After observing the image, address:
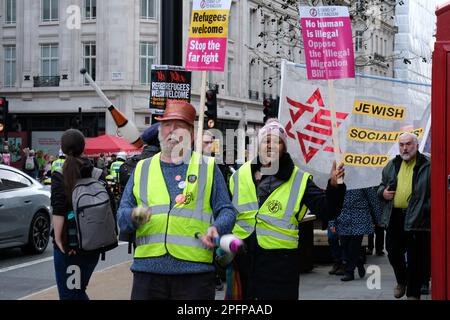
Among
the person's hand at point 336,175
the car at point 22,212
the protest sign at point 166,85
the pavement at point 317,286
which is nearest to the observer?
the person's hand at point 336,175

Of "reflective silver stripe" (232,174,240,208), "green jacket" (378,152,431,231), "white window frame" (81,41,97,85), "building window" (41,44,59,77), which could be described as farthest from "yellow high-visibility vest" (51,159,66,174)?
"building window" (41,44,59,77)

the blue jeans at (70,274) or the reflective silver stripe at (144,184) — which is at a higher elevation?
the reflective silver stripe at (144,184)

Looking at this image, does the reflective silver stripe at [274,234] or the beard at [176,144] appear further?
the reflective silver stripe at [274,234]

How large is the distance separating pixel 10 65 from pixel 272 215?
46.7m

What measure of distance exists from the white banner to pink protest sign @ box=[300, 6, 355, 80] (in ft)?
5.18

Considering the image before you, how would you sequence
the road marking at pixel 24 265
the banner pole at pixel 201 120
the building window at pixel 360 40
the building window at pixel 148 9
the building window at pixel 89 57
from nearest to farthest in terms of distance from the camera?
1. the banner pole at pixel 201 120
2. the road marking at pixel 24 265
3. the building window at pixel 360 40
4. the building window at pixel 89 57
5. the building window at pixel 148 9

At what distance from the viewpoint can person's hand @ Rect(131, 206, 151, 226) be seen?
4861 mm

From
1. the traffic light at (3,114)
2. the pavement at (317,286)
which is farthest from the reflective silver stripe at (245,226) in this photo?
the traffic light at (3,114)

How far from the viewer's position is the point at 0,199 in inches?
505

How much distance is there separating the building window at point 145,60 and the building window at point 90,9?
10.3ft

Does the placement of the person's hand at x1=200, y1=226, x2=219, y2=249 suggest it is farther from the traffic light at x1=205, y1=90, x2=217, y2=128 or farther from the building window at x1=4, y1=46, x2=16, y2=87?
the building window at x1=4, y1=46, x2=16, y2=87

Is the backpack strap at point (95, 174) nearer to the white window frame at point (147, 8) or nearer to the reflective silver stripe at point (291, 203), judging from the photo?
the reflective silver stripe at point (291, 203)

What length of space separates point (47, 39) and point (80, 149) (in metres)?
43.3

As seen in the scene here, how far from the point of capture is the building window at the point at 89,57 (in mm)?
47859
